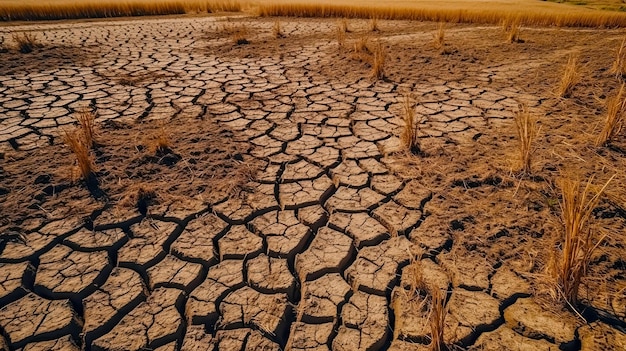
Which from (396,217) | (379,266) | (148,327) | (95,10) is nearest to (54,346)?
(148,327)

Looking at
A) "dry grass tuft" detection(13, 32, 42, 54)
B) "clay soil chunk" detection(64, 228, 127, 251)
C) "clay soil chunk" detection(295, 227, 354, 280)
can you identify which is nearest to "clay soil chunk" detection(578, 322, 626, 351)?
"clay soil chunk" detection(295, 227, 354, 280)

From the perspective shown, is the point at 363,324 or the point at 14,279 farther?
the point at 14,279

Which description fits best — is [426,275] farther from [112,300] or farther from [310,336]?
[112,300]

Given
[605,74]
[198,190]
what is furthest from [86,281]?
[605,74]

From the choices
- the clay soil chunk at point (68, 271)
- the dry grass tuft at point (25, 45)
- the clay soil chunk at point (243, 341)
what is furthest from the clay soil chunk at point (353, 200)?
the dry grass tuft at point (25, 45)

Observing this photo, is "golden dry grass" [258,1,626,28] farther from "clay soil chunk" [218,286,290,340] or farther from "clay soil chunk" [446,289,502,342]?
"clay soil chunk" [218,286,290,340]

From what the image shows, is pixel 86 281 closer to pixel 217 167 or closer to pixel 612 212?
pixel 217 167
